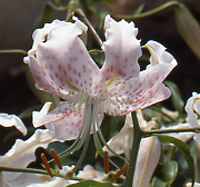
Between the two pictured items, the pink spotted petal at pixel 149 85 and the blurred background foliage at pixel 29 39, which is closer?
the pink spotted petal at pixel 149 85

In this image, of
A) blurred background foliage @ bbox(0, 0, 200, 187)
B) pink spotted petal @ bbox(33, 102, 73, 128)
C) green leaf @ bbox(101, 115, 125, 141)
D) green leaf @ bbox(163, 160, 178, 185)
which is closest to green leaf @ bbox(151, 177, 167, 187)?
green leaf @ bbox(163, 160, 178, 185)

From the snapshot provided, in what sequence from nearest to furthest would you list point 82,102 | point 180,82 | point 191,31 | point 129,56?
1. point 129,56
2. point 82,102
3. point 191,31
4. point 180,82

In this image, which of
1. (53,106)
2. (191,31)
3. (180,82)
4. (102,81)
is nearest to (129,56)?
(102,81)

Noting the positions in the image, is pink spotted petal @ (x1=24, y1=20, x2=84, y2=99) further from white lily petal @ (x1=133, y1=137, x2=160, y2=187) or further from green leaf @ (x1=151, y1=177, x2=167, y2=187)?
green leaf @ (x1=151, y1=177, x2=167, y2=187)

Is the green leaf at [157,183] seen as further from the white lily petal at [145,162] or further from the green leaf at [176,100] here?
the green leaf at [176,100]

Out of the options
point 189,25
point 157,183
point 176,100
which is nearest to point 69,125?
point 157,183

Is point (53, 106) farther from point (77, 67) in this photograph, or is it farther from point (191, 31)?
point (191, 31)

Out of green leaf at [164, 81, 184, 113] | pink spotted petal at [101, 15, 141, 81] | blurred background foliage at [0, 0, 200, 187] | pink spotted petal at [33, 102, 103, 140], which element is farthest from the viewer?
blurred background foliage at [0, 0, 200, 187]

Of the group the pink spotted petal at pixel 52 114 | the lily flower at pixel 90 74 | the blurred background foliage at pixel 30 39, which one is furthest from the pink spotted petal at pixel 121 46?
the blurred background foliage at pixel 30 39
